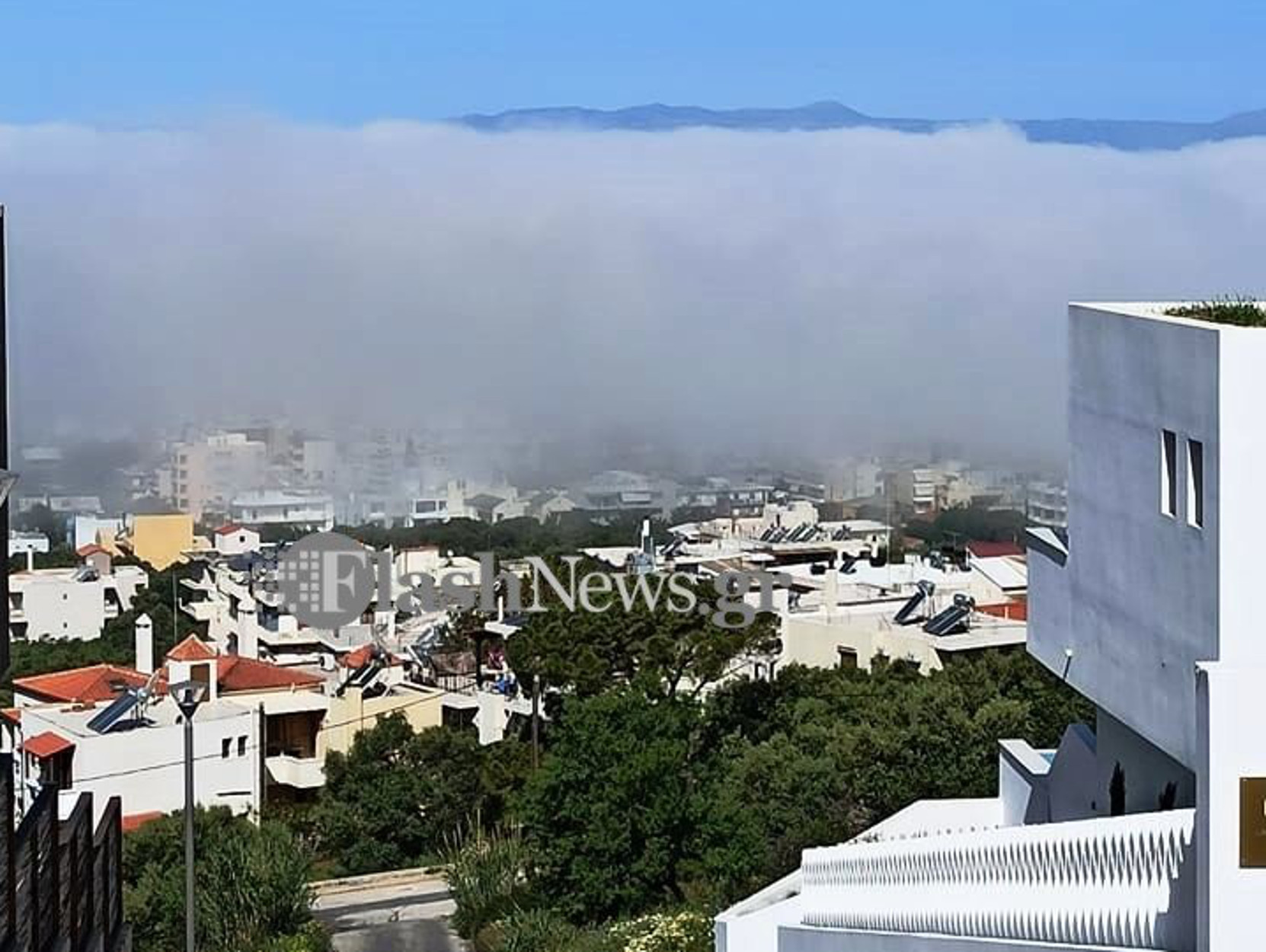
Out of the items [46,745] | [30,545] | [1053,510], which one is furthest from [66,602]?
[1053,510]

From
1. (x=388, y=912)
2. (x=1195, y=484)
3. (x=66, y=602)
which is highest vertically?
(x=1195, y=484)

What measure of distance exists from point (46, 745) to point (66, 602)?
26.2 m

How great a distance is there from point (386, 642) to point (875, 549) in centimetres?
2547

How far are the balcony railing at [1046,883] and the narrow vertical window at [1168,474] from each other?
1185 mm

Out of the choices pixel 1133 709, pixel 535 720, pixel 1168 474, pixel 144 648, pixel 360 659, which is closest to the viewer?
pixel 1168 474

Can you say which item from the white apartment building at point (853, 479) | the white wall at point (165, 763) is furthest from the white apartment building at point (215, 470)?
the white wall at point (165, 763)

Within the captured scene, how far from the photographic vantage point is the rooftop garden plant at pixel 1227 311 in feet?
25.6

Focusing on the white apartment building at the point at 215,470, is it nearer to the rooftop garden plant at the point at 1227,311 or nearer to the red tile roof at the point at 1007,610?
the red tile roof at the point at 1007,610

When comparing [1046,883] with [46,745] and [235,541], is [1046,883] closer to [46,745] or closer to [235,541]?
[46,745]

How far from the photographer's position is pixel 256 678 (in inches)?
1549

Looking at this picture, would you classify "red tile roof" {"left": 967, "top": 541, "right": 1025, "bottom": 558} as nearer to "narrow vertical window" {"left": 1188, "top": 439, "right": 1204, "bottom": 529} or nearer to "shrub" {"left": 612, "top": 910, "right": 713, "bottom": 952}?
"shrub" {"left": 612, "top": 910, "right": 713, "bottom": 952}

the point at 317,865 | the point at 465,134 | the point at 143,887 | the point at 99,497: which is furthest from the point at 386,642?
the point at 465,134

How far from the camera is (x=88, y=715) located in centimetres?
3359

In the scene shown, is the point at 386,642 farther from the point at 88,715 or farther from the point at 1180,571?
the point at 1180,571
